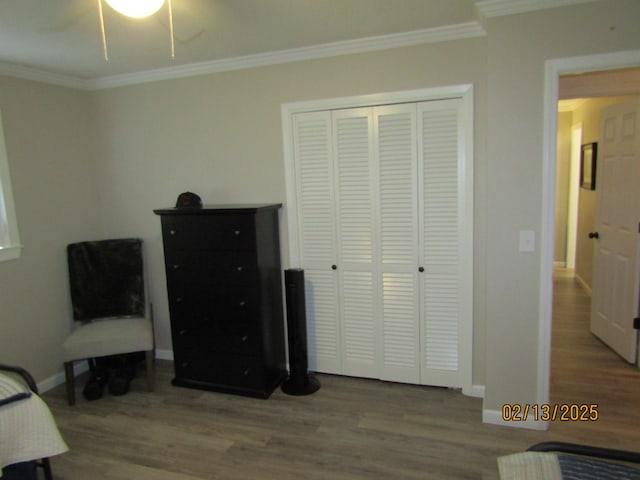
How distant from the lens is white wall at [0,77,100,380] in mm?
3195

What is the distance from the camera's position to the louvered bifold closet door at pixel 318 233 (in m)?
3.20

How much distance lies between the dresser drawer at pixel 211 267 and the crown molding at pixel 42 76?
5.48 feet

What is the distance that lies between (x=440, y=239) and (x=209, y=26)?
198 centimetres

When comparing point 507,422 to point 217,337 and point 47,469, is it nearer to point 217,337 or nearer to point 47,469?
point 217,337

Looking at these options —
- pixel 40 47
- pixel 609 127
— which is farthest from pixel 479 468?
pixel 40 47

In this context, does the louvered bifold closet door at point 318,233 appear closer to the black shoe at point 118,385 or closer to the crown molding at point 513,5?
the crown molding at point 513,5

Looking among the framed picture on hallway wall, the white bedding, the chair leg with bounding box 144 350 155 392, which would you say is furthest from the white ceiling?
the framed picture on hallway wall

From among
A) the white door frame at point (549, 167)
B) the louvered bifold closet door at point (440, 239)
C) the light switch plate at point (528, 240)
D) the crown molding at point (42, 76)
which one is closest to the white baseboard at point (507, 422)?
the white door frame at point (549, 167)

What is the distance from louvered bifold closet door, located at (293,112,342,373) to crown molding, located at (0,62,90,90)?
1916 mm

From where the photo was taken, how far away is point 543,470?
139cm

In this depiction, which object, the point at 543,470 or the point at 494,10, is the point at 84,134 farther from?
the point at 543,470

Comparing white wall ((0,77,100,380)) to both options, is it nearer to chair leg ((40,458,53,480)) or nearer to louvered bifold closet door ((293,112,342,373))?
chair leg ((40,458,53,480))

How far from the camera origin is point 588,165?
17.7ft
